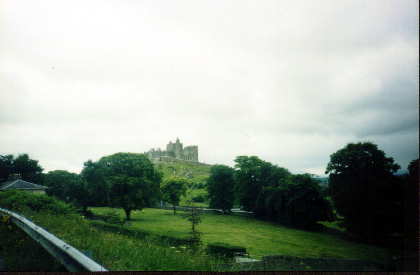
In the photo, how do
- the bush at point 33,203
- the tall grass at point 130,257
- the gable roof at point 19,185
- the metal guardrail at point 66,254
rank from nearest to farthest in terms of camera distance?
the metal guardrail at point 66,254 → the tall grass at point 130,257 → the bush at point 33,203 → the gable roof at point 19,185

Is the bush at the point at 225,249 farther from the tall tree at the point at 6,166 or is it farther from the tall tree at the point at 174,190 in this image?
the tall tree at the point at 6,166

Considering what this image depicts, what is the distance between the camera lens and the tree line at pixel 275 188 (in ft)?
36.5

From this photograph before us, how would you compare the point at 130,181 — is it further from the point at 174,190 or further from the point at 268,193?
the point at 268,193

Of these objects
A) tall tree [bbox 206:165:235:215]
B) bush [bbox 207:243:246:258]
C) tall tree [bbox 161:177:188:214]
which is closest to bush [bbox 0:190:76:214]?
bush [bbox 207:243:246:258]

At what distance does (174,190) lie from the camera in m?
19.1

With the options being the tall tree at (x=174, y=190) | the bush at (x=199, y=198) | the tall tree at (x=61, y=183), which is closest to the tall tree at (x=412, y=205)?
the bush at (x=199, y=198)

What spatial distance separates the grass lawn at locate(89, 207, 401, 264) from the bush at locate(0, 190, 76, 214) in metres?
5.44

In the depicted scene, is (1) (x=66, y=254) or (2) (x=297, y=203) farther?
(2) (x=297, y=203)

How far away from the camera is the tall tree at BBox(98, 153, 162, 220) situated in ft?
61.2

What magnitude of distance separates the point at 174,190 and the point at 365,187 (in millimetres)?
13536

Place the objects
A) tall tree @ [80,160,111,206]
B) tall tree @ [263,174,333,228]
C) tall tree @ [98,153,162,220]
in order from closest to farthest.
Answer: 1. tall tree @ [80,160,111,206]
2. tall tree @ [263,174,333,228]
3. tall tree @ [98,153,162,220]

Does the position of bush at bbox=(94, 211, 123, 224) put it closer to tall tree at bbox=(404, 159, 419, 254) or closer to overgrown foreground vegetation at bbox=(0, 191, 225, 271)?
overgrown foreground vegetation at bbox=(0, 191, 225, 271)

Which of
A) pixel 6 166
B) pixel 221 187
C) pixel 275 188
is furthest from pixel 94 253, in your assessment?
pixel 275 188

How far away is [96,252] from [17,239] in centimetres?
285
